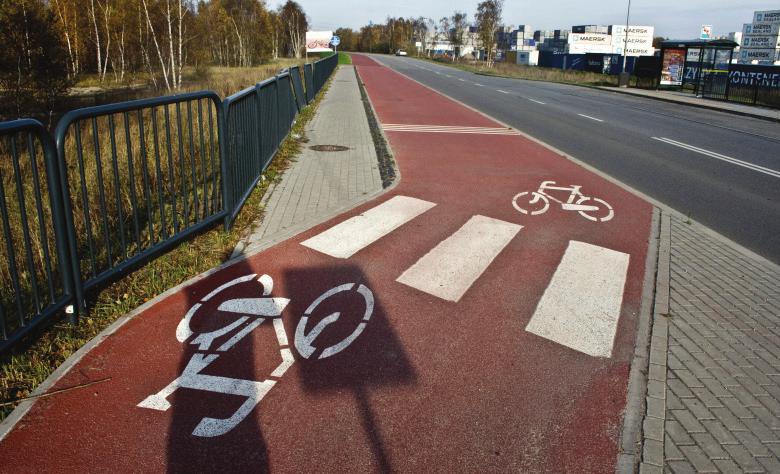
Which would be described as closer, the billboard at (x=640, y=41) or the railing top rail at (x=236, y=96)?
the railing top rail at (x=236, y=96)

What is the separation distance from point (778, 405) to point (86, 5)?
5414 cm

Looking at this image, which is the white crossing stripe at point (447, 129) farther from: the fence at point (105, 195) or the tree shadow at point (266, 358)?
the tree shadow at point (266, 358)

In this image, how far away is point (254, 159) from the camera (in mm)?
7992

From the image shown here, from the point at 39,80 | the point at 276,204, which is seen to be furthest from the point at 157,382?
the point at 39,80

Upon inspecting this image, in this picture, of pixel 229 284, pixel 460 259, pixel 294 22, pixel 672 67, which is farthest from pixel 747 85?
pixel 294 22

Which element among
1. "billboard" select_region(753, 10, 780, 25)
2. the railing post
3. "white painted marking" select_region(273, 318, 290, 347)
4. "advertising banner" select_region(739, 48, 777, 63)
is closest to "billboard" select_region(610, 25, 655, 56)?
"advertising banner" select_region(739, 48, 777, 63)

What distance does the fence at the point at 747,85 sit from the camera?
2450 centimetres

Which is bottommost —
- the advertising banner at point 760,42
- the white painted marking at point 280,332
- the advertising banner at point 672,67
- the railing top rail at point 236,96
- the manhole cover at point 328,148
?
the white painted marking at point 280,332

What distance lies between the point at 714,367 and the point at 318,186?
19.3ft

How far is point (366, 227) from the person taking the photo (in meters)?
6.51

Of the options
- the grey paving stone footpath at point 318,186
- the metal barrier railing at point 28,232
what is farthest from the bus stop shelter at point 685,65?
the metal barrier railing at point 28,232

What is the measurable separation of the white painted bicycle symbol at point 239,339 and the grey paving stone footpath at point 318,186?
1263mm

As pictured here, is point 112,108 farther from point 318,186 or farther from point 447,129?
point 447,129

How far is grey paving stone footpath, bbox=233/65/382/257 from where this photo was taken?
6500 mm
